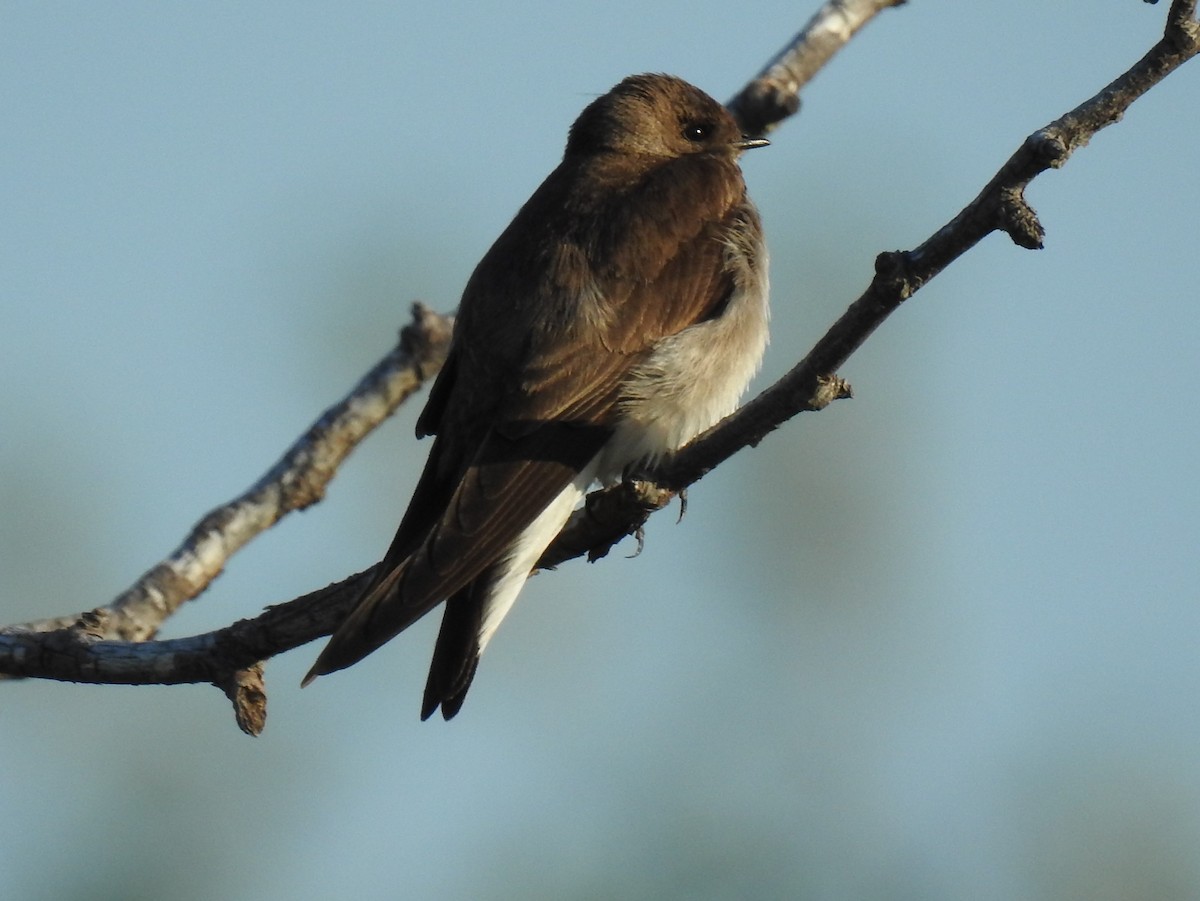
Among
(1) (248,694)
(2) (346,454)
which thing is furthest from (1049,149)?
(2) (346,454)

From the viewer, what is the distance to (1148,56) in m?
3.28

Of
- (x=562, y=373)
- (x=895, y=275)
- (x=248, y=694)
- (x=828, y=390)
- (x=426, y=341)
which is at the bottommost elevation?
(x=248, y=694)

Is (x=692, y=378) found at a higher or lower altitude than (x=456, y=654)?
higher

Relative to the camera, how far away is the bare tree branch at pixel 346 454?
129 inches

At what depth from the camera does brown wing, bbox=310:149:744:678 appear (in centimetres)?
448

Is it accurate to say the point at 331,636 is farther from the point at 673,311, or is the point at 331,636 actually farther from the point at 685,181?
the point at 685,181

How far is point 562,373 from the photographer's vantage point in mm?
4758

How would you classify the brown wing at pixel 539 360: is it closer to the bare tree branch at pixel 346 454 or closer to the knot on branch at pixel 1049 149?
the bare tree branch at pixel 346 454

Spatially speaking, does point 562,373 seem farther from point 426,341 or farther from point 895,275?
point 895,275

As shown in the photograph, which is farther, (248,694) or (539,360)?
(539,360)

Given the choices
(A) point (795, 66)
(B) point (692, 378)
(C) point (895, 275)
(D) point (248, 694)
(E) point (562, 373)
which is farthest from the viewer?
(A) point (795, 66)

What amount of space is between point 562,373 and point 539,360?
73 millimetres

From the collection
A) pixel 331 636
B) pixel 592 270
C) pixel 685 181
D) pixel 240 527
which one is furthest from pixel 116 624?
pixel 685 181

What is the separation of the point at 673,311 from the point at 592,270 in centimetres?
27
